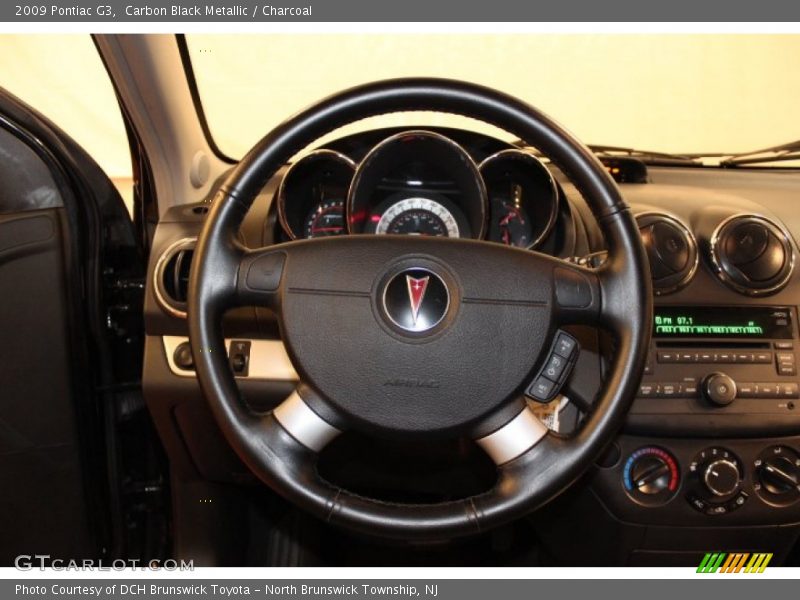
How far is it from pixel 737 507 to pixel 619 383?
1.80ft

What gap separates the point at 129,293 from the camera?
1.23m

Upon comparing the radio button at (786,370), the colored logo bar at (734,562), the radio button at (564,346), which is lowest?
the colored logo bar at (734,562)

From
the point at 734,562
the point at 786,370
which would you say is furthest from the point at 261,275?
the point at 734,562

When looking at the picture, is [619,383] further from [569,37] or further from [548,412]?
[569,37]

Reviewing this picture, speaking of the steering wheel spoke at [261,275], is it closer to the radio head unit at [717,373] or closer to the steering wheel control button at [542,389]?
the steering wheel control button at [542,389]

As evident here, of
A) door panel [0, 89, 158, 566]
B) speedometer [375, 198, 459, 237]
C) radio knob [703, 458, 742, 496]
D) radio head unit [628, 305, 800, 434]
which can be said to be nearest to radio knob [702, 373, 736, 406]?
radio head unit [628, 305, 800, 434]

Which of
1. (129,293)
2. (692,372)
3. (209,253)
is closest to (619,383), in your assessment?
(692,372)

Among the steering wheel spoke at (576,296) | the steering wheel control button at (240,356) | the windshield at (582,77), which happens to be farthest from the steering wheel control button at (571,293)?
the windshield at (582,77)

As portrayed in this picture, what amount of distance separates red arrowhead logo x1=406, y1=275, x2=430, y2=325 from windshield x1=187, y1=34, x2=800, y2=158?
842 millimetres

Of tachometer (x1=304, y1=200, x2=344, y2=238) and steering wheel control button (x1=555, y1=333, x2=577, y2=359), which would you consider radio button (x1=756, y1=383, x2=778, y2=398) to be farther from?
tachometer (x1=304, y1=200, x2=344, y2=238)

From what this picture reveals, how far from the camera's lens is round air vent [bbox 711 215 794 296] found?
1046 millimetres

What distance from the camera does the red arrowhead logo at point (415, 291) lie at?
733 millimetres

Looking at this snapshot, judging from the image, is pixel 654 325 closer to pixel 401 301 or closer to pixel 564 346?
pixel 564 346

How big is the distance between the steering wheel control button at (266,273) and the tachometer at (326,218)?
32 centimetres
